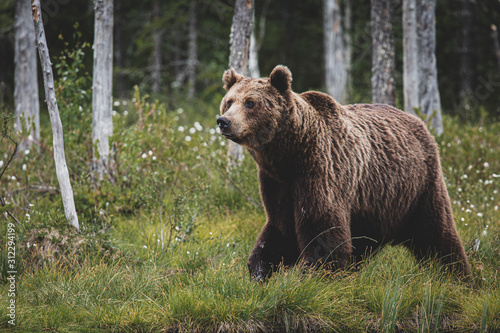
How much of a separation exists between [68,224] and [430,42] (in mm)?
7461

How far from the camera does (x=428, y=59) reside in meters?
9.23

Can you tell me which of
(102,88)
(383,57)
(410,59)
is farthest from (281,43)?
(102,88)

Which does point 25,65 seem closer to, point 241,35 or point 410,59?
point 241,35

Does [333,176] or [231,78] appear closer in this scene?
[333,176]

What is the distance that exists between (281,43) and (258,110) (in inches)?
731

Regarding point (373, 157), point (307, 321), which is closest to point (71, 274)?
point (307, 321)

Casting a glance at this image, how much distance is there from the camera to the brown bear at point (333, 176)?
3.62 metres

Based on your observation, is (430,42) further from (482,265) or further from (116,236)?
(116,236)

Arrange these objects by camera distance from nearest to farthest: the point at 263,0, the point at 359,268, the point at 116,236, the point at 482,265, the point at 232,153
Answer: the point at 359,268 < the point at 482,265 < the point at 116,236 < the point at 232,153 < the point at 263,0

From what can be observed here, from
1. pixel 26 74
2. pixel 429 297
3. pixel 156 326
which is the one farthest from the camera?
pixel 26 74

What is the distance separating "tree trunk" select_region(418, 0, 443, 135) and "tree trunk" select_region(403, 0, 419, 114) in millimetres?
487

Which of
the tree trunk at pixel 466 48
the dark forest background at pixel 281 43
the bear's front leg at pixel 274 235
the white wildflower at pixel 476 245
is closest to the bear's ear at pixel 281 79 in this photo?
the bear's front leg at pixel 274 235

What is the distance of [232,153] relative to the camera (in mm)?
6848

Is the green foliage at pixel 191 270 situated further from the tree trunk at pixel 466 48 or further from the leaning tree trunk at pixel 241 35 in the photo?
the tree trunk at pixel 466 48
